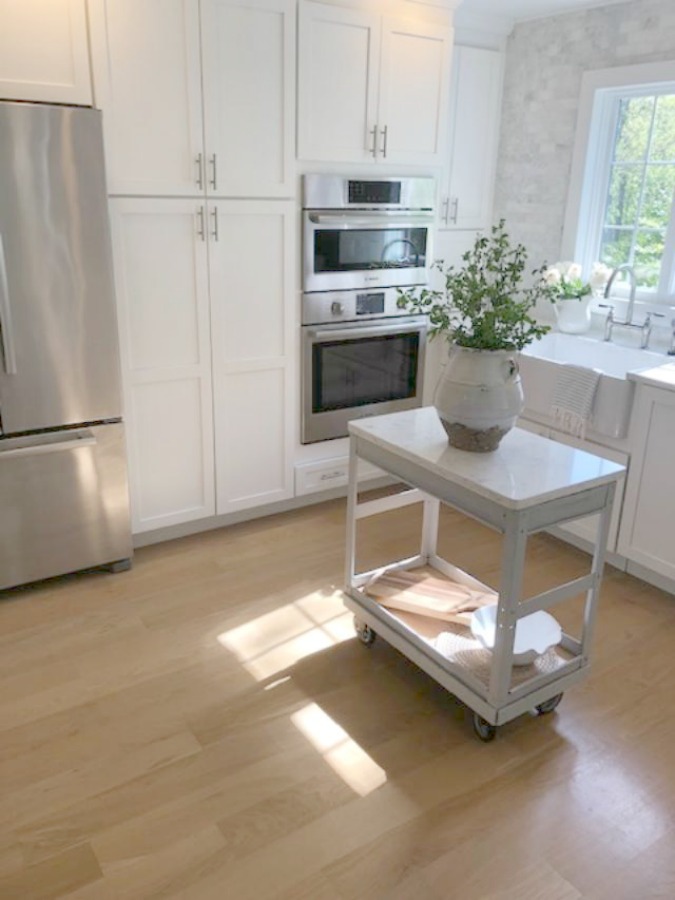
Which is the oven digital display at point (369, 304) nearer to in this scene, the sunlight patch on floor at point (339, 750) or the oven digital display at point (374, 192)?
the oven digital display at point (374, 192)

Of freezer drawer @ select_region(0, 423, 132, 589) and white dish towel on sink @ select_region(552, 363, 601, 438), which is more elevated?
white dish towel on sink @ select_region(552, 363, 601, 438)

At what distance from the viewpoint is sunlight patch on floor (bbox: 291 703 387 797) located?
201 cm

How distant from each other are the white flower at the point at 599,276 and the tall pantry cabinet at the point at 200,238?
1545mm

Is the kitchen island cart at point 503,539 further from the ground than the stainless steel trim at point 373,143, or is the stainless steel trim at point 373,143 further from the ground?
the stainless steel trim at point 373,143

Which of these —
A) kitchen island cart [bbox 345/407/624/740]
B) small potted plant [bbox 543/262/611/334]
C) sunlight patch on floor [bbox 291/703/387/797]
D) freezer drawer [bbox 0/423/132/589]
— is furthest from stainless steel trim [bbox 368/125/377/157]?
sunlight patch on floor [bbox 291/703/387/797]

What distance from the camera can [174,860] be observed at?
5.78 ft

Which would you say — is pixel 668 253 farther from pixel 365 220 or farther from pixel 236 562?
pixel 236 562

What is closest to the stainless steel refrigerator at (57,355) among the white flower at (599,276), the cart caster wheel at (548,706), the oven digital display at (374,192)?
the oven digital display at (374,192)

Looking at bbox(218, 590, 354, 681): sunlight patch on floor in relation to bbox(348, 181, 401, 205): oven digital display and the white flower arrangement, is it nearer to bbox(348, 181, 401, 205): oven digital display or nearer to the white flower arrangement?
bbox(348, 181, 401, 205): oven digital display

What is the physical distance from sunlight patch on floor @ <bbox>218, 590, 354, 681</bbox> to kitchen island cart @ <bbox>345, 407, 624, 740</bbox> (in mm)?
137

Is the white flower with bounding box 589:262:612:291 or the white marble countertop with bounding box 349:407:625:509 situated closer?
the white marble countertop with bounding box 349:407:625:509

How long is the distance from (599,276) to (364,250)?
1200mm

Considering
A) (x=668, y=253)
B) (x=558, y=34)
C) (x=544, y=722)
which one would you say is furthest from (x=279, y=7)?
(x=544, y=722)

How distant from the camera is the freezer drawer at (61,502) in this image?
2701 mm
